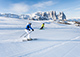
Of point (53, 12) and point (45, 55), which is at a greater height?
point (53, 12)

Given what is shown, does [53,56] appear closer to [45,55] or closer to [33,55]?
[45,55]

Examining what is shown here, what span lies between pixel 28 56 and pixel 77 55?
9.17ft

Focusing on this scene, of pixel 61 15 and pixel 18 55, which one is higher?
pixel 61 15

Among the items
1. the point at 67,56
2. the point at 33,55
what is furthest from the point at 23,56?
the point at 67,56

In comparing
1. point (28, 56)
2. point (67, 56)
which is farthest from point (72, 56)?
point (28, 56)

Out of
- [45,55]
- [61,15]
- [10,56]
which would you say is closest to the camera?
[10,56]

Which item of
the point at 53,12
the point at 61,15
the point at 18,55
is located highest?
the point at 53,12

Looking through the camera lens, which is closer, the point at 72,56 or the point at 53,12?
the point at 72,56

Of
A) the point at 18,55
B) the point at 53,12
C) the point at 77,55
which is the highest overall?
the point at 53,12

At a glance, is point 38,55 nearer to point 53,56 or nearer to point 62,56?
point 53,56

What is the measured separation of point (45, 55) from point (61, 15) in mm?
158066

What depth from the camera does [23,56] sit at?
298 centimetres

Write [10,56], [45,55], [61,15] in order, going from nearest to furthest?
[10,56] < [45,55] < [61,15]

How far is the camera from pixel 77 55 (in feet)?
10.6
